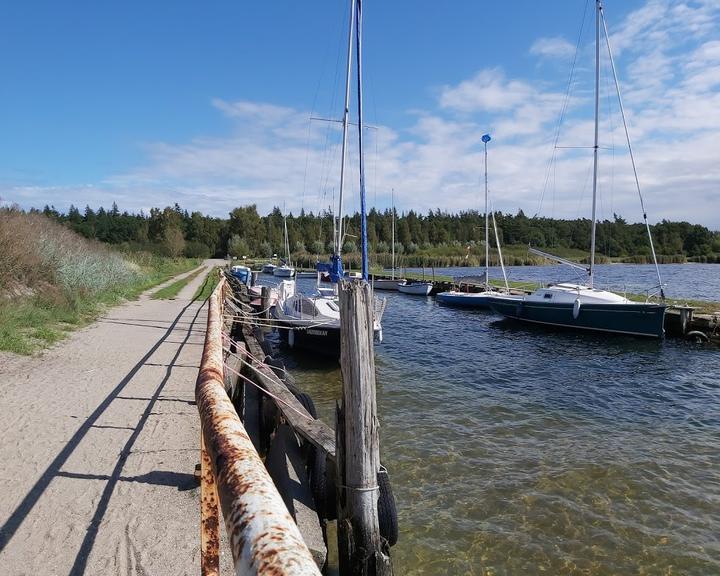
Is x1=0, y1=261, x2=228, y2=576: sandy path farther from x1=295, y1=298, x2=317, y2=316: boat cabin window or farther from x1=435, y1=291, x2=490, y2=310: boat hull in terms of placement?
x1=435, y1=291, x2=490, y2=310: boat hull

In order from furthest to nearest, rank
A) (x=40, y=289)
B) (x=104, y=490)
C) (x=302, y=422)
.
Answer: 1. (x=40, y=289)
2. (x=302, y=422)
3. (x=104, y=490)

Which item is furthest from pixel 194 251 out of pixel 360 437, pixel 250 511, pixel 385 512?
pixel 250 511

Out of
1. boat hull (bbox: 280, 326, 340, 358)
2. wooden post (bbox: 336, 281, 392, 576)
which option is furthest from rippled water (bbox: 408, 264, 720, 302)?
wooden post (bbox: 336, 281, 392, 576)

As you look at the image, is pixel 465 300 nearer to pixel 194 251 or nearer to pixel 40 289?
pixel 40 289

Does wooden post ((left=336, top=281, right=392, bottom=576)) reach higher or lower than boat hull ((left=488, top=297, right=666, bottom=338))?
higher

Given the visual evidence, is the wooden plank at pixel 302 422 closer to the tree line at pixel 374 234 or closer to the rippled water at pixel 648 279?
the rippled water at pixel 648 279

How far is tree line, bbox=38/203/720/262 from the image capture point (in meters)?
104

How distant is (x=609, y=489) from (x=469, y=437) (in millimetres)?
2597

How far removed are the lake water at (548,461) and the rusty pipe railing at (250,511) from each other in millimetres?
4776

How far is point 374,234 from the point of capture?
362ft

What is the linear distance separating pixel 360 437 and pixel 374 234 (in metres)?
107

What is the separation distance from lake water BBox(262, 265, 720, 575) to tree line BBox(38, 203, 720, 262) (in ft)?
246

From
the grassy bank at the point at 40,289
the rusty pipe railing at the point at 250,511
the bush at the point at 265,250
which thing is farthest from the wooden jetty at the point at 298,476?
the bush at the point at 265,250

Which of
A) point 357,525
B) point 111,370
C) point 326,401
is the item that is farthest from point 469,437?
point 111,370
